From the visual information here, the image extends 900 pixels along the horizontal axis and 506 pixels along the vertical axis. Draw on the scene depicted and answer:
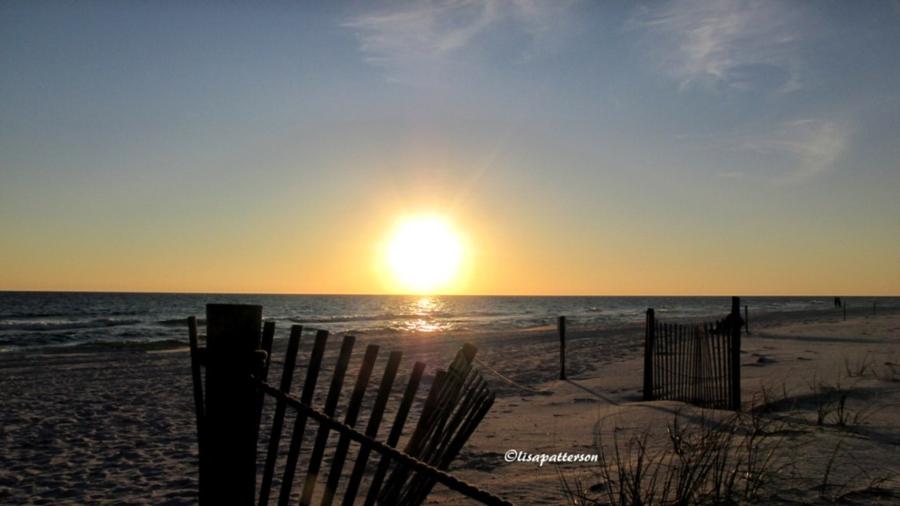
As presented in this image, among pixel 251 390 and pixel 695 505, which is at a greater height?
pixel 251 390

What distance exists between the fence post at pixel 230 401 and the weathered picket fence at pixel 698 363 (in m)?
7.99

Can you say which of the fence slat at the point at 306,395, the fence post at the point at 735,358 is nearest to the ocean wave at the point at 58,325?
the fence post at the point at 735,358

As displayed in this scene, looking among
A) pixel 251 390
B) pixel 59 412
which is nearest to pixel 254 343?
pixel 251 390

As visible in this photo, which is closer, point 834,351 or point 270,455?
point 270,455

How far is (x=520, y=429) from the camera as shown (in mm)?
9547

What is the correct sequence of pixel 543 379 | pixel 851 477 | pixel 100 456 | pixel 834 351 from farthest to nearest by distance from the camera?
pixel 834 351 < pixel 543 379 < pixel 100 456 < pixel 851 477

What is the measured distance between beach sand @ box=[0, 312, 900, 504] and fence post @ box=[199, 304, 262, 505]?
3.25 m

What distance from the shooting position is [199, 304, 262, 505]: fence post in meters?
3.33

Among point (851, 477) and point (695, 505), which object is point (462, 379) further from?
point (851, 477)

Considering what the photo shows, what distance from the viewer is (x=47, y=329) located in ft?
142

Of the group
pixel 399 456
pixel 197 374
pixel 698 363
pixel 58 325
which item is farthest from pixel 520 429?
pixel 58 325

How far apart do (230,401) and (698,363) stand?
8.92 m

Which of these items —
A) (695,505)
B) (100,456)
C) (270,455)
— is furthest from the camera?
(100,456)

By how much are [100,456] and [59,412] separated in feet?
13.8
